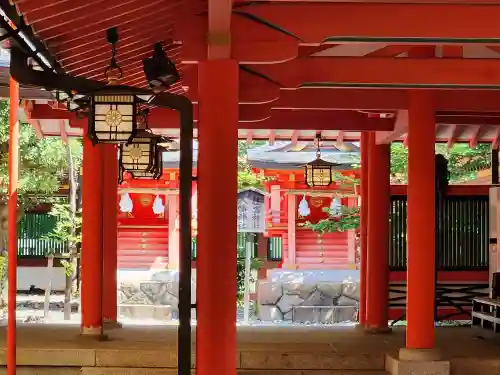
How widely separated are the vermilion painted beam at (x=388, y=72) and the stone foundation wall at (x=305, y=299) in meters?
12.3

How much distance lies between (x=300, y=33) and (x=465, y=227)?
8354 mm

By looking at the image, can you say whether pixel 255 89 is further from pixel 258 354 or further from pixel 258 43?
pixel 258 354

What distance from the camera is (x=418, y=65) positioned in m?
6.97

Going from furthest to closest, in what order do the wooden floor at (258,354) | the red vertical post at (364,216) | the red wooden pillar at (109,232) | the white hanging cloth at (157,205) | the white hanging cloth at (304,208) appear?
the white hanging cloth at (157,205), the white hanging cloth at (304,208), the red vertical post at (364,216), the red wooden pillar at (109,232), the wooden floor at (258,354)

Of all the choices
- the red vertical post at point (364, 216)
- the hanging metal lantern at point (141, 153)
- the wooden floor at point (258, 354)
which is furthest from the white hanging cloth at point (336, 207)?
the hanging metal lantern at point (141, 153)

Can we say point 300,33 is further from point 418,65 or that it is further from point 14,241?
point 14,241

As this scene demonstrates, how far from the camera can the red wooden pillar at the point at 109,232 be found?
1071 centimetres

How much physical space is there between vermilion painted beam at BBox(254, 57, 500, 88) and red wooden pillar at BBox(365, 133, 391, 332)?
3.66m

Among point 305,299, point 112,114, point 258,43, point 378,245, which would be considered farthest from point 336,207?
point 112,114

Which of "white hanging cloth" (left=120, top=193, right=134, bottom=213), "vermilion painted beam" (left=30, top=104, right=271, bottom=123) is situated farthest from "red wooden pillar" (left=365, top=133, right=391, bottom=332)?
"white hanging cloth" (left=120, top=193, right=134, bottom=213)

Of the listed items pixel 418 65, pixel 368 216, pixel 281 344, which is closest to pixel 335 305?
pixel 368 216

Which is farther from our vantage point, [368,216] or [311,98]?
[368,216]

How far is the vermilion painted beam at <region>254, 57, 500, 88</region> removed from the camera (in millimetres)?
6918

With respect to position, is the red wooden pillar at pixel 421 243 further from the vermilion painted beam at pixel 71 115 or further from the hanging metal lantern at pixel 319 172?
the hanging metal lantern at pixel 319 172
